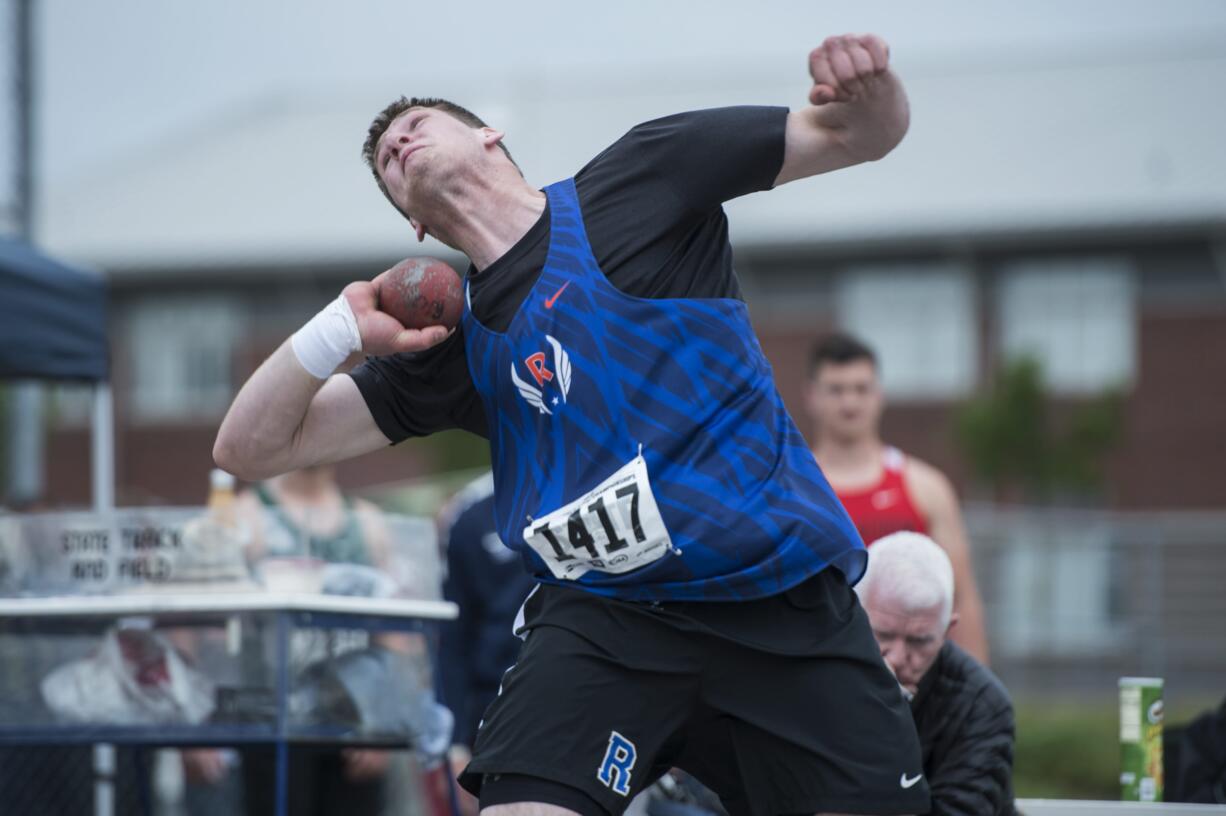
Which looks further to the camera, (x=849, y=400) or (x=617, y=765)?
(x=849, y=400)

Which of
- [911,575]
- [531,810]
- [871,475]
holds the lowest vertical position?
[531,810]

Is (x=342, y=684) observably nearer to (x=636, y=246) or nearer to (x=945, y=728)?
(x=945, y=728)

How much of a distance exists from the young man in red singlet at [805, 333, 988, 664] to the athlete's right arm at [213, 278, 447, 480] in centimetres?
290

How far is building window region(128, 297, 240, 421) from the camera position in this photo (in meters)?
32.4

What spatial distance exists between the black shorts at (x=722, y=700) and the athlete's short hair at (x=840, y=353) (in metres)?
3.47

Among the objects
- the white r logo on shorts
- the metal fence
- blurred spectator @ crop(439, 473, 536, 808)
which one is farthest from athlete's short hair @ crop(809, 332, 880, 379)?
the metal fence

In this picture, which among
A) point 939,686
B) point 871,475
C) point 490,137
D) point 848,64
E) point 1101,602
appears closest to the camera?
point 848,64

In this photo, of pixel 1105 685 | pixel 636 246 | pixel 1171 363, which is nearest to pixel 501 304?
pixel 636 246

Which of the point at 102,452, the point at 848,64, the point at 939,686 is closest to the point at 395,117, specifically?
Result: the point at 848,64

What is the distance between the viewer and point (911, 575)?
4172mm

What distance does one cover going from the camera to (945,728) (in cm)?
423

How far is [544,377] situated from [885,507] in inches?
129

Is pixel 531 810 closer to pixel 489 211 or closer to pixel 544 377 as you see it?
pixel 544 377

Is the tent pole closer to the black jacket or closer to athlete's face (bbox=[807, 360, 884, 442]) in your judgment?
athlete's face (bbox=[807, 360, 884, 442])
